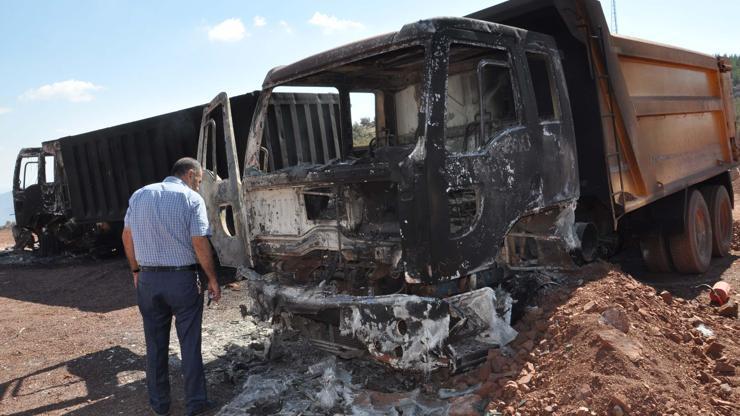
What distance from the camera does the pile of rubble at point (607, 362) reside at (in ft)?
9.62

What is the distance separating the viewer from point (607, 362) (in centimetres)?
309

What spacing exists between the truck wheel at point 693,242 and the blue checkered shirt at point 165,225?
503 cm

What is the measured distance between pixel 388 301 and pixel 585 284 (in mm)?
1624

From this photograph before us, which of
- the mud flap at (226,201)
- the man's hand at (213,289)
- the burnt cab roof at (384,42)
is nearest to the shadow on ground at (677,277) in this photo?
the burnt cab roof at (384,42)

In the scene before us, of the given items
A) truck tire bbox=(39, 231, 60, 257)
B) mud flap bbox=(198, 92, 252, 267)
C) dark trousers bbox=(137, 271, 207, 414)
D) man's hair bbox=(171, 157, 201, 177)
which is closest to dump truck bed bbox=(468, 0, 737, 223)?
mud flap bbox=(198, 92, 252, 267)

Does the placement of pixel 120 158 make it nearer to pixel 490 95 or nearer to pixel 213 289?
pixel 213 289

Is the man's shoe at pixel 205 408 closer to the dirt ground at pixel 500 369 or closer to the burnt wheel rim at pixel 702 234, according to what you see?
the dirt ground at pixel 500 369

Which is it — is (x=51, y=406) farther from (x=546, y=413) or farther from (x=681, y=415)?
(x=681, y=415)

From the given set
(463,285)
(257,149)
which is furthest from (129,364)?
(463,285)

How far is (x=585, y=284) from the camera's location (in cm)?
407

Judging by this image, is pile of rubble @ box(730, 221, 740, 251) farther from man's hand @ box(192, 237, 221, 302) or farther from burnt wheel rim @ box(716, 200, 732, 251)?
man's hand @ box(192, 237, 221, 302)

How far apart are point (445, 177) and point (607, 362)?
128 centimetres

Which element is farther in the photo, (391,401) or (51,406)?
(51,406)

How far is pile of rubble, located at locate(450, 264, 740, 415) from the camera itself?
9.62ft
